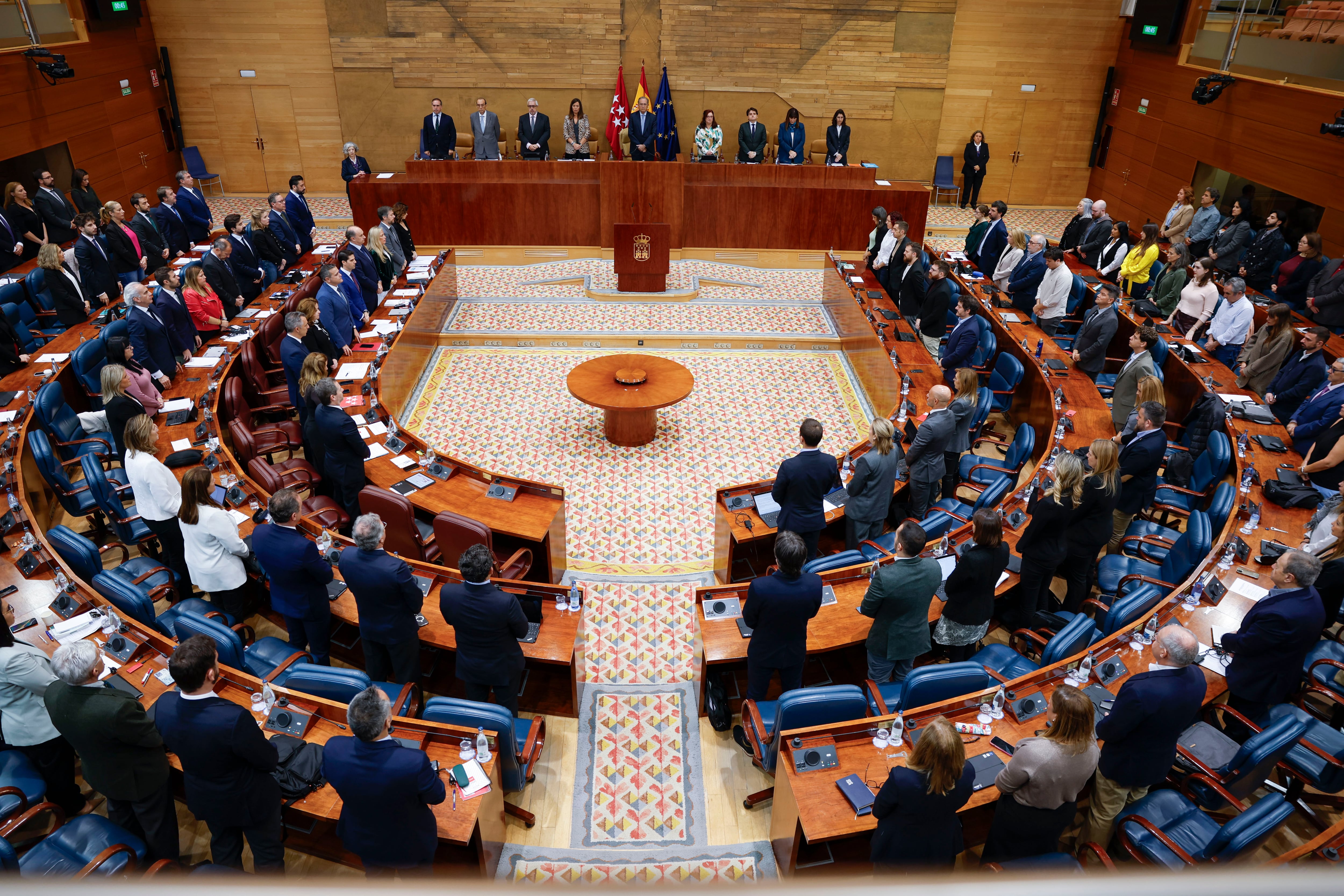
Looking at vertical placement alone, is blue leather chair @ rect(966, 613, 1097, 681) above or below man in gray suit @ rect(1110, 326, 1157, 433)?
below

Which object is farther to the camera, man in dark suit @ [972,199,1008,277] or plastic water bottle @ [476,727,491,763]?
man in dark suit @ [972,199,1008,277]

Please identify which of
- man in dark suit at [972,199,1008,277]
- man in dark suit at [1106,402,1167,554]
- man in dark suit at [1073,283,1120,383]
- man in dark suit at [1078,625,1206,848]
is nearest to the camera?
man in dark suit at [1078,625,1206,848]

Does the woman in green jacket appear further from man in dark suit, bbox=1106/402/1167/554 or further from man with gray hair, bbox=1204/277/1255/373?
man in dark suit, bbox=1106/402/1167/554

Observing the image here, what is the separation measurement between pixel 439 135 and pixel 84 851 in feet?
47.0

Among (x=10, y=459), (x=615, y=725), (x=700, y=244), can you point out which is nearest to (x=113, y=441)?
(x=10, y=459)

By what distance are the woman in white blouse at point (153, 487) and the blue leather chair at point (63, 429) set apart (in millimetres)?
1476

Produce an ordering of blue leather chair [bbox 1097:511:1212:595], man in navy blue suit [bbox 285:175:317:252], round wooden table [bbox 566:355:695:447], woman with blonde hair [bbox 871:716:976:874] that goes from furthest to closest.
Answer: man in navy blue suit [bbox 285:175:317:252]
round wooden table [bbox 566:355:695:447]
blue leather chair [bbox 1097:511:1212:595]
woman with blonde hair [bbox 871:716:976:874]

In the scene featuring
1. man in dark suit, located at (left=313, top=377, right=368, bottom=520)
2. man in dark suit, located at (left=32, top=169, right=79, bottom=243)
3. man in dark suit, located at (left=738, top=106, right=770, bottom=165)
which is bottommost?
man in dark suit, located at (left=313, top=377, right=368, bottom=520)

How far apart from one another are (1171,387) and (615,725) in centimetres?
723

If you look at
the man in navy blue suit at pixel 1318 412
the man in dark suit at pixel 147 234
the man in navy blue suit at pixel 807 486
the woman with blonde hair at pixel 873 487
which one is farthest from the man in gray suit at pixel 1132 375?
the man in dark suit at pixel 147 234

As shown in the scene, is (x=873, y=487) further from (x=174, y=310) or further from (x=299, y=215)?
(x=299, y=215)

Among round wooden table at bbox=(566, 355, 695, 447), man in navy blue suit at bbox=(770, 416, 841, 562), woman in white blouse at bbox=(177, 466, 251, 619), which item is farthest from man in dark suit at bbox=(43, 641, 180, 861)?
round wooden table at bbox=(566, 355, 695, 447)

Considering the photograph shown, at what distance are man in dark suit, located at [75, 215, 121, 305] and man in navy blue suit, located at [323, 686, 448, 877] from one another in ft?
28.8

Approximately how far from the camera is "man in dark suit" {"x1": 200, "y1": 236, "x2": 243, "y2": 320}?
9695 mm
